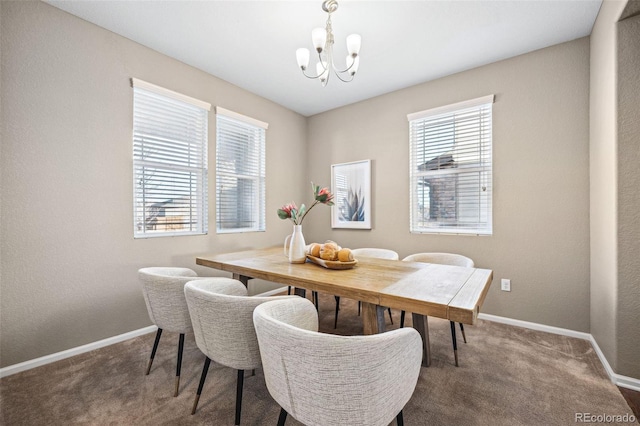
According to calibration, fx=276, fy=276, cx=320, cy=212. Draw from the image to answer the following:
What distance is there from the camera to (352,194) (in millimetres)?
3971

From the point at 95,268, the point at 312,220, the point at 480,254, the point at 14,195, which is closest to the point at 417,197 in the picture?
the point at 480,254

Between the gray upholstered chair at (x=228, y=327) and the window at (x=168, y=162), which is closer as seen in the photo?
the gray upholstered chair at (x=228, y=327)

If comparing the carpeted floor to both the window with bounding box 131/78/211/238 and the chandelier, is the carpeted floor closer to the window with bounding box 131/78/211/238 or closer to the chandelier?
the window with bounding box 131/78/211/238

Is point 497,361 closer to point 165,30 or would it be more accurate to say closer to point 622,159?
point 622,159

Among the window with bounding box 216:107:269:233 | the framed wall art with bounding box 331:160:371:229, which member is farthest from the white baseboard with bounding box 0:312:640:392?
the framed wall art with bounding box 331:160:371:229

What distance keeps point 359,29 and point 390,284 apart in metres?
2.16

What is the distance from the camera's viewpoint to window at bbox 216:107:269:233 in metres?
3.35

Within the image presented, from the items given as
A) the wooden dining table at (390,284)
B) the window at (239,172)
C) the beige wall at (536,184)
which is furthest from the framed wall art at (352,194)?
the wooden dining table at (390,284)

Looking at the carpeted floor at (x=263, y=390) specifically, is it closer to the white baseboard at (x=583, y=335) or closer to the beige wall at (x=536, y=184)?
the white baseboard at (x=583, y=335)

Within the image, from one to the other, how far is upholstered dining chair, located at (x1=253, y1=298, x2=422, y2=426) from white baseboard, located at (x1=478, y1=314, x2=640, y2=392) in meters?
1.86

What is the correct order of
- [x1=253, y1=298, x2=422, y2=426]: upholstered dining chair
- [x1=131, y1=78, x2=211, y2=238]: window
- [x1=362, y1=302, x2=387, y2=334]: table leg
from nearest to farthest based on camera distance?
[x1=253, y1=298, x2=422, y2=426]: upholstered dining chair, [x1=362, y1=302, x2=387, y2=334]: table leg, [x1=131, y1=78, x2=211, y2=238]: window

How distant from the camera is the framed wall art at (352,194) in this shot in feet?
12.5

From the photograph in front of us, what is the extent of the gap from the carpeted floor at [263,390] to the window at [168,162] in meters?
1.18

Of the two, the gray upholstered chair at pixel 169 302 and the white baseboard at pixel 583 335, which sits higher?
the gray upholstered chair at pixel 169 302
